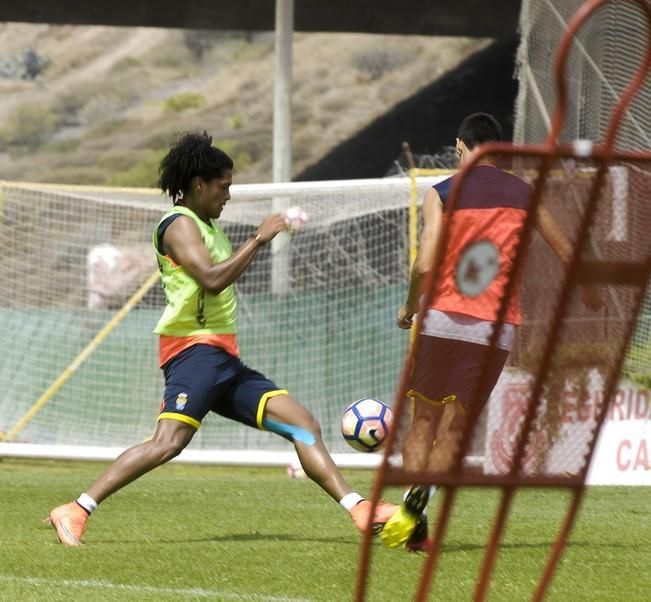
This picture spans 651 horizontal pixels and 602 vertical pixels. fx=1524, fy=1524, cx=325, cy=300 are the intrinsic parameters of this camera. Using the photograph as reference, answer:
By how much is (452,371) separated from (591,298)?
0.62 metres

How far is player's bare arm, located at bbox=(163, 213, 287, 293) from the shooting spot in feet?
23.6

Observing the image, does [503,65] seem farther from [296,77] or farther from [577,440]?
[577,440]

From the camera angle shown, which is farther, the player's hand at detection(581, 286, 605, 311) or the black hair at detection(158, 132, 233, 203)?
the black hair at detection(158, 132, 233, 203)

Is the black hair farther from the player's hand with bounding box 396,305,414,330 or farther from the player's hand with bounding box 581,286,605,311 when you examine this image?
the player's hand with bounding box 581,286,605,311

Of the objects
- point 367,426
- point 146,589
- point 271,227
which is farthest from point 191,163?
point 146,589

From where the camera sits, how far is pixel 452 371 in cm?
400

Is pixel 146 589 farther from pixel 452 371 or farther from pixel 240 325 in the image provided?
pixel 240 325

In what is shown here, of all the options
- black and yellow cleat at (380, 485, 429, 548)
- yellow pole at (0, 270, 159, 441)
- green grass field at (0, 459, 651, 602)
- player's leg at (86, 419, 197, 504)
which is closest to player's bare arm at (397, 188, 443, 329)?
black and yellow cleat at (380, 485, 429, 548)

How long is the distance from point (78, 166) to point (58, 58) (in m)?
11.7

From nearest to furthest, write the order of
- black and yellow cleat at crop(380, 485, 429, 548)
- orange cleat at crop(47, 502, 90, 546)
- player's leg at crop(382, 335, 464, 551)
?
player's leg at crop(382, 335, 464, 551) < black and yellow cleat at crop(380, 485, 429, 548) < orange cleat at crop(47, 502, 90, 546)

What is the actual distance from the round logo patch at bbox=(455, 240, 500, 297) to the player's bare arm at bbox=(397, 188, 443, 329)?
2.76 metres

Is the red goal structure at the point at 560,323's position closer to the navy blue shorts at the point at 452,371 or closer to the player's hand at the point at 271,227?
the navy blue shorts at the point at 452,371

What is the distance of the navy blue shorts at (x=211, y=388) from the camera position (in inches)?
293

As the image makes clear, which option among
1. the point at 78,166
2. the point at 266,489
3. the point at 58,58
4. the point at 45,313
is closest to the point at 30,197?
the point at 45,313
